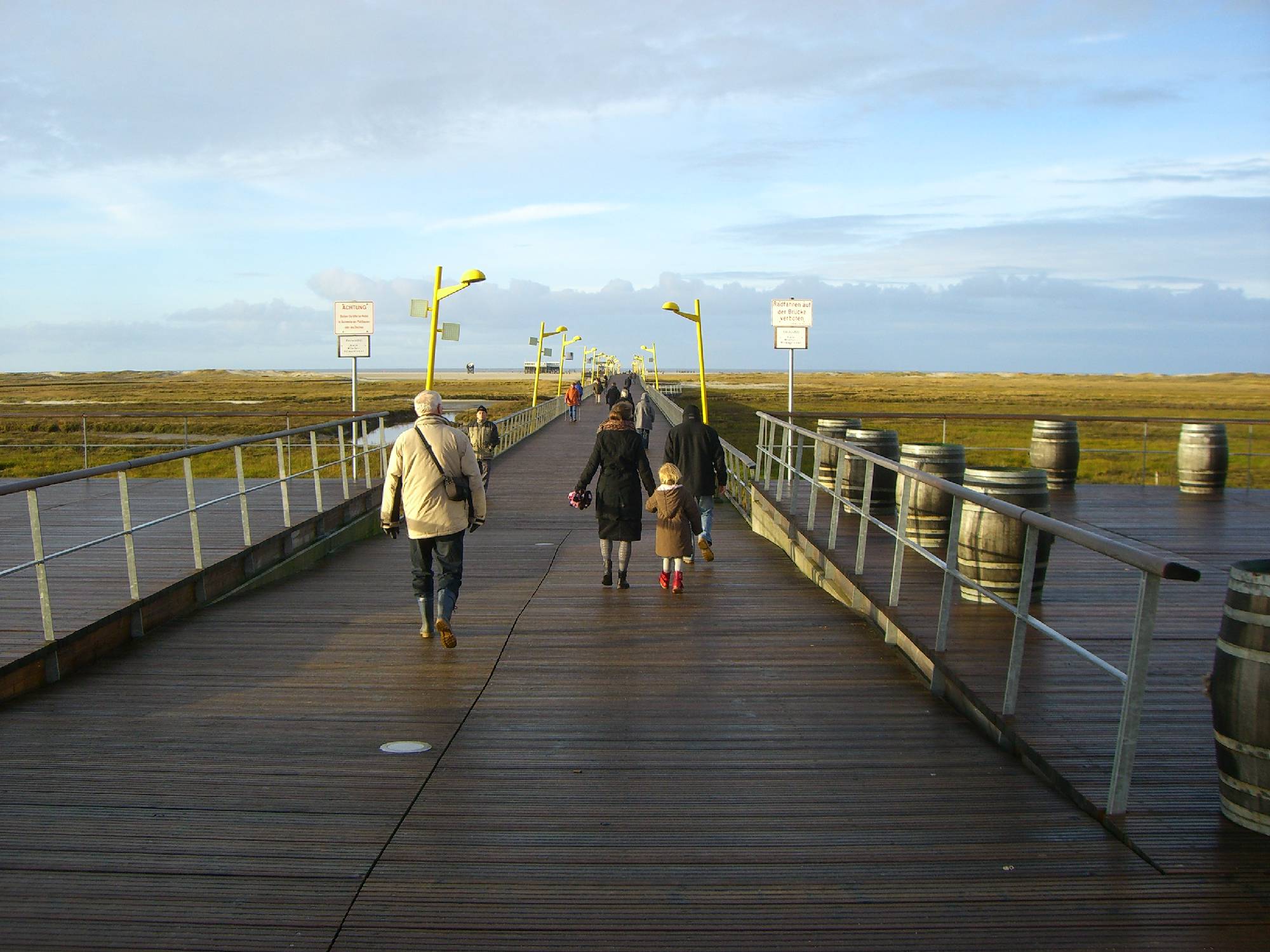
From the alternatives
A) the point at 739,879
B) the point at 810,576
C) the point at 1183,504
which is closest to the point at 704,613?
the point at 810,576

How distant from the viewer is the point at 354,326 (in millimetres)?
19094

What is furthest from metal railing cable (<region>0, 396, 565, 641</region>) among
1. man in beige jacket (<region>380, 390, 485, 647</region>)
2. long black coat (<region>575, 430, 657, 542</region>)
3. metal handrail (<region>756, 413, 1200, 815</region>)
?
metal handrail (<region>756, 413, 1200, 815</region>)

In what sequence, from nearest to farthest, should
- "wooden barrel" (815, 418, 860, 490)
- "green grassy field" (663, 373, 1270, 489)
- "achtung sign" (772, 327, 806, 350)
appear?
1. "wooden barrel" (815, 418, 860, 490)
2. "achtung sign" (772, 327, 806, 350)
3. "green grassy field" (663, 373, 1270, 489)

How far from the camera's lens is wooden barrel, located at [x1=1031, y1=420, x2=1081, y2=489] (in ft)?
50.4

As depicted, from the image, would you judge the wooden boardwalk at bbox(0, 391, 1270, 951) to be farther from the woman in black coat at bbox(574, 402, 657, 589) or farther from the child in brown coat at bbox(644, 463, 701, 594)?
the woman in black coat at bbox(574, 402, 657, 589)

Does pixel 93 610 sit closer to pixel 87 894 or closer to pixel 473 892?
pixel 87 894

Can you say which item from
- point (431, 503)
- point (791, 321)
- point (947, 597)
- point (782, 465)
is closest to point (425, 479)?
point (431, 503)

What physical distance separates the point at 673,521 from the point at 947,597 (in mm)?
3563

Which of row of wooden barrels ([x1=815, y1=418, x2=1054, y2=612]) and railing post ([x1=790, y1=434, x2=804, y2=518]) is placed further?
railing post ([x1=790, y1=434, x2=804, y2=518])

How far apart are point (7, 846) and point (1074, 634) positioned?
213 inches

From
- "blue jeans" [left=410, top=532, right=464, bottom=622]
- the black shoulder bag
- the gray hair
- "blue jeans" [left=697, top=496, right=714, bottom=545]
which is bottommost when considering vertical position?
"blue jeans" [left=697, top=496, right=714, bottom=545]

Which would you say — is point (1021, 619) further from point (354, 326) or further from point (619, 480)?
point (354, 326)

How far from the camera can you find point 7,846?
3795 mm

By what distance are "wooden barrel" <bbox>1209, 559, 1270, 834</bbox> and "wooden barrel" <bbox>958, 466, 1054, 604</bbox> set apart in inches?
117
